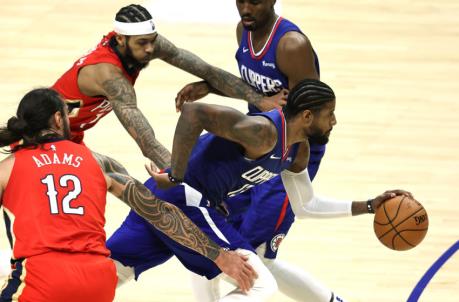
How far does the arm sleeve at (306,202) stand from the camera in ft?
19.1

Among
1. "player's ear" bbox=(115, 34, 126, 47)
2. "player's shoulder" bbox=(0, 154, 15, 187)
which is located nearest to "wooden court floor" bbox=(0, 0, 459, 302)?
"player's ear" bbox=(115, 34, 126, 47)

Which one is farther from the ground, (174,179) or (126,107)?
(126,107)

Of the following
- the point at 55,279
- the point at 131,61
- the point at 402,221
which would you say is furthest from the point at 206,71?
the point at 55,279

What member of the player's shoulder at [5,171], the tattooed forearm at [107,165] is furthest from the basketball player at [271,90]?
the player's shoulder at [5,171]

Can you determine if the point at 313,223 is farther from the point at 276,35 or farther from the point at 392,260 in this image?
the point at 276,35

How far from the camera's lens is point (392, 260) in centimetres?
716

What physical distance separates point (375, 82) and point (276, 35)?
4.24 meters

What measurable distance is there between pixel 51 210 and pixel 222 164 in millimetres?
989

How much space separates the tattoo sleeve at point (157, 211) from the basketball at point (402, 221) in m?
0.91

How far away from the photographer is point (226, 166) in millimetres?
5367

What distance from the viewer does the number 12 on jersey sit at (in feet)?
15.4

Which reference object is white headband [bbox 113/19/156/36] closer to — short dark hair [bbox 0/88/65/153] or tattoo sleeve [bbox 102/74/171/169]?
tattoo sleeve [bbox 102/74/171/169]

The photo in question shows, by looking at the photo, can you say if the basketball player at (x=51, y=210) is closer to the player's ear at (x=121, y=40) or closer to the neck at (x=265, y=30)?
the player's ear at (x=121, y=40)

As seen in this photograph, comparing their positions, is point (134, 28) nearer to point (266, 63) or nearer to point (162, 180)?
point (266, 63)
